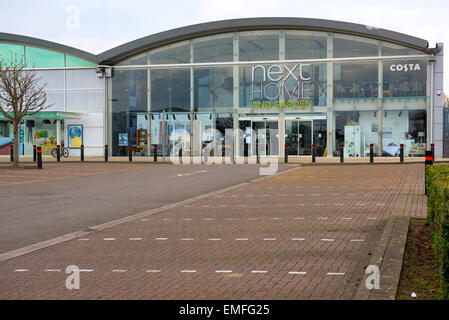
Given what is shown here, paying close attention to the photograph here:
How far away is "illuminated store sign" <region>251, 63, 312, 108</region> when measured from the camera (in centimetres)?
3522

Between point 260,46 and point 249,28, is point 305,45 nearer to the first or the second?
point 260,46

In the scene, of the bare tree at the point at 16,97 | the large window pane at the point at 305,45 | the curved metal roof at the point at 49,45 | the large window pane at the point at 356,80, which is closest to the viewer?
the bare tree at the point at 16,97

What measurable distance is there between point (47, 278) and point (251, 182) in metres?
11.7

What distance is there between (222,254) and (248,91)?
1205 inches

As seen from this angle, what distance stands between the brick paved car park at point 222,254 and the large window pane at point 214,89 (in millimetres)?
25796

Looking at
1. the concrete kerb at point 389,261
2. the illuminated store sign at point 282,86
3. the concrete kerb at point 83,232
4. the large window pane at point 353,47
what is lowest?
the concrete kerb at point 83,232

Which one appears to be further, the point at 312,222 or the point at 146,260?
the point at 312,222

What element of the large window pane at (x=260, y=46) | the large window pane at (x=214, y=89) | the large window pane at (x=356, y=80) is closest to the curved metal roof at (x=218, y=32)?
the large window pane at (x=260, y=46)

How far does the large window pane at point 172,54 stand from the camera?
37281 mm

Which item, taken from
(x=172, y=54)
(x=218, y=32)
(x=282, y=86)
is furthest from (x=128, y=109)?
(x=282, y=86)

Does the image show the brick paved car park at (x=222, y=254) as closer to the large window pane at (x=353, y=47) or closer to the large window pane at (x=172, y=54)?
the large window pane at (x=353, y=47)
